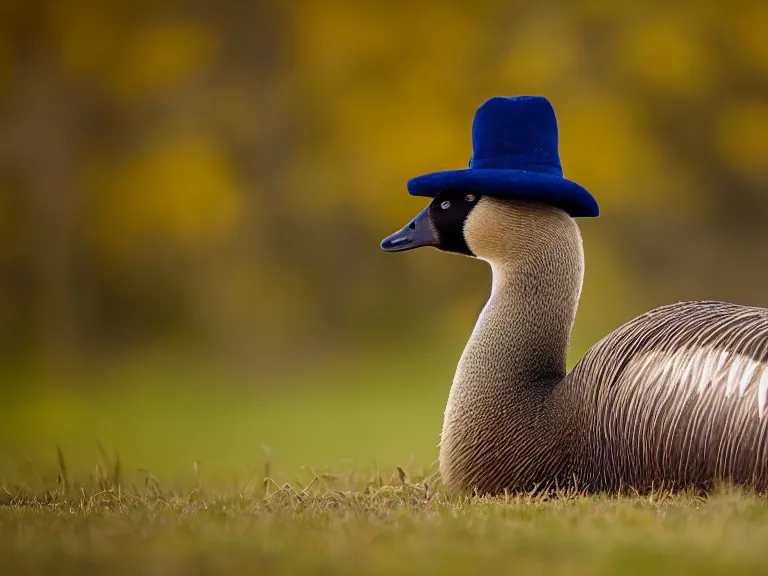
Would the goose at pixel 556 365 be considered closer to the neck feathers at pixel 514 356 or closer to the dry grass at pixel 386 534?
the neck feathers at pixel 514 356

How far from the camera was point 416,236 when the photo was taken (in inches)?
216

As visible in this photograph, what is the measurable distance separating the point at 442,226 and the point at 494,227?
30cm

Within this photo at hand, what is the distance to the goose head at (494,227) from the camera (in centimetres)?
516

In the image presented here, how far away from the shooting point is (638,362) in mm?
4820

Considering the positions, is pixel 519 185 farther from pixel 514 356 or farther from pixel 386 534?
pixel 386 534

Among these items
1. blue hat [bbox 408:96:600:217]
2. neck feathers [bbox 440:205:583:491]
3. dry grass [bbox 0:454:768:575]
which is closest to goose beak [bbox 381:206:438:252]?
blue hat [bbox 408:96:600:217]

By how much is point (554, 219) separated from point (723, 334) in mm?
991

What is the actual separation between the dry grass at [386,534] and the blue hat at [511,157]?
4.74 feet

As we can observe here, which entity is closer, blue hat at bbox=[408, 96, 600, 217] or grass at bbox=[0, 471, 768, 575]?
grass at bbox=[0, 471, 768, 575]

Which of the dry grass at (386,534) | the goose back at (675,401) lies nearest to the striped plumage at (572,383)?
the goose back at (675,401)

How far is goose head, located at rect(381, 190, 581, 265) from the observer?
516 cm

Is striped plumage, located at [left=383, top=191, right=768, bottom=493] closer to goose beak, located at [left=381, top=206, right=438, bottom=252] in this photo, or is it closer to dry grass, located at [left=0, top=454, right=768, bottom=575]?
goose beak, located at [left=381, top=206, right=438, bottom=252]

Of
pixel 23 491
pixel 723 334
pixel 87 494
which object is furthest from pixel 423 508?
pixel 23 491

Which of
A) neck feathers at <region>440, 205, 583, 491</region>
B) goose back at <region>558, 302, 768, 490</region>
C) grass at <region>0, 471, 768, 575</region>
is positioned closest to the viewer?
grass at <region>0, 471, 768, 575</region>
